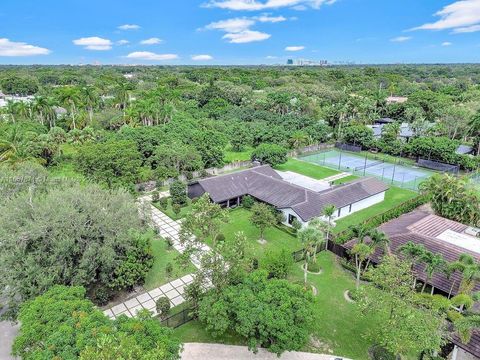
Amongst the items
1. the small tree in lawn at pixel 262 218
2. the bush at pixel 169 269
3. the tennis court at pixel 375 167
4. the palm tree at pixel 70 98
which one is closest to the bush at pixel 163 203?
the small tree in lawn at pixel 262 218

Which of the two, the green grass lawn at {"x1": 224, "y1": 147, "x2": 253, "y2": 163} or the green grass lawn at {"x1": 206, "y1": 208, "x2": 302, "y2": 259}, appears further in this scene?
the green grass lawn at {"x1": 224, "y1": 147, "x2": 253, "y2": 163}

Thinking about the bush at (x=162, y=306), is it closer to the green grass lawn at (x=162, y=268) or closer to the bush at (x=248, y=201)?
the green grass lawn at (x=162, y=268)

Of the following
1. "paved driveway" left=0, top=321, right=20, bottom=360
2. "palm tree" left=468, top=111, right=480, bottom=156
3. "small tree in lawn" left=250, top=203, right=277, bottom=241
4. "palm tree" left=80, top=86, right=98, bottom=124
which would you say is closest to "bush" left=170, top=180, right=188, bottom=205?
"small tree in lawn" left=250, top=203, right=277, bottom=241

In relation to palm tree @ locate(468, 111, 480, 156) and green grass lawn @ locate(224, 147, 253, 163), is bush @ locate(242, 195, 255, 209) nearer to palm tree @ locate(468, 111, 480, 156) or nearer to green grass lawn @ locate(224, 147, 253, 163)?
green grass lawn @ locate(224, 147, 253, 163)

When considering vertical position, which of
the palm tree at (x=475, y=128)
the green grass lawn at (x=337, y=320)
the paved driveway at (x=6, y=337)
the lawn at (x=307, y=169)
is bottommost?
the green grass lawn at (x=337, y=320)

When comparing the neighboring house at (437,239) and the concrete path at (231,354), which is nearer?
the concrete path at (231,354)

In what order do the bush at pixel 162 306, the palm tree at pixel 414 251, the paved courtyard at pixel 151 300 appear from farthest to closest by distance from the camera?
the palm tree at pixel 414 251, the paved courtyard at pixel 151 300, the bush at pixel 162 306
